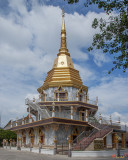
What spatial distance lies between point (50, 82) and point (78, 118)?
7.39 metres

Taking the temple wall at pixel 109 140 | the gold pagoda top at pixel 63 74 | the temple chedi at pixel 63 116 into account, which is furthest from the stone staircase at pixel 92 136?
the gold pagoda top at pixel 63 74

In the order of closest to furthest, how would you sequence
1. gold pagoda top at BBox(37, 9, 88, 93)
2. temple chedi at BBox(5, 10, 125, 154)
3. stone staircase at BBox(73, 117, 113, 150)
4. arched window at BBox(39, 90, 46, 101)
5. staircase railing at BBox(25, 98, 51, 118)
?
stone staircase at BBox(73, 117, 113, 150) → temple chedi at BBox(5, 10, 125, 154) → staircase railing at BBox(25, 98, 51, 118) → gold pagoda top at BBox(37, 9, 88, 93) → arched window at BBox(39, 90, 46, 101)

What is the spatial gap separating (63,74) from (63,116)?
8.11 meters

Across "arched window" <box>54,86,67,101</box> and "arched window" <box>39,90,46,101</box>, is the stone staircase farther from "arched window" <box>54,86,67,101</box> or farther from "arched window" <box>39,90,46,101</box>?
"arched window" <box>39,90,46,101</box>

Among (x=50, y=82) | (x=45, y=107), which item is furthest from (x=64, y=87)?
(x=45, y=107)

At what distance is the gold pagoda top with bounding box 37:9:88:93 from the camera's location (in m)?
35.4

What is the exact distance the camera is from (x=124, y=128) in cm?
3278

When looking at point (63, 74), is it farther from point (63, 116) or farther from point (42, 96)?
point (63, 116)

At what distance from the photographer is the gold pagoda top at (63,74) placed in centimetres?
3544

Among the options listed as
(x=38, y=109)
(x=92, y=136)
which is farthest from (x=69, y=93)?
(x=92, y=136)

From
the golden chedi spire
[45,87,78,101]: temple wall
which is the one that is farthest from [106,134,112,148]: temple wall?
the golden chedi spire

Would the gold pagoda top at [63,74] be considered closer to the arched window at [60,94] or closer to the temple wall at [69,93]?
the temple wall at [69,93]

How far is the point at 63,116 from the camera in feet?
105

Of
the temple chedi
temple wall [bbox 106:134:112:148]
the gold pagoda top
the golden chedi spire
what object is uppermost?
the golden chedi spire
